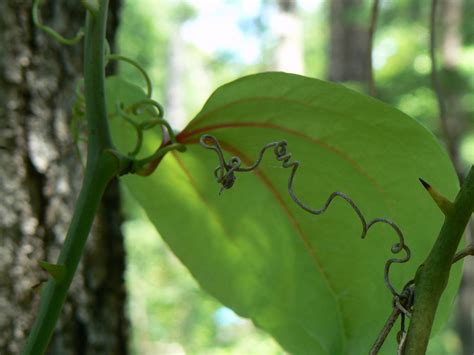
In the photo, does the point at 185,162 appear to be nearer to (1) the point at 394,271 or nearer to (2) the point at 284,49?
(1) the point at 394,271

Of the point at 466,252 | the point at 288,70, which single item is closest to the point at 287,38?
the point at 288,70

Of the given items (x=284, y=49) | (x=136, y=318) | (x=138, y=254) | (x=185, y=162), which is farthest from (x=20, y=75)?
(x=138, y=254)

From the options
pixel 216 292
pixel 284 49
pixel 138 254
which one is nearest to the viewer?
pixel 216 292

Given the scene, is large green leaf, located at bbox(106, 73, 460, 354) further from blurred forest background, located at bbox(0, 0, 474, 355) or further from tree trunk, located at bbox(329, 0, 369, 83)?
tree trunk, located at bbox(329, 0, 369, 83)

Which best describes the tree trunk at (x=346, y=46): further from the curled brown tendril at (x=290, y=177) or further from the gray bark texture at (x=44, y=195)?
the curled brown tendril at (x=290, y=177)

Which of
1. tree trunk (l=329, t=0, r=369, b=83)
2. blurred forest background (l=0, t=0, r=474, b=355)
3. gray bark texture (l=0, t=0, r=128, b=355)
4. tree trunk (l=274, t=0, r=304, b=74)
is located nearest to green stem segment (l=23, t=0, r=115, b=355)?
blurred forest background (l=0, t=0, r=474, b=355)
